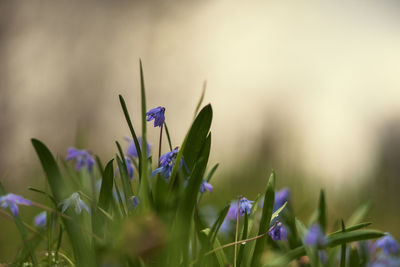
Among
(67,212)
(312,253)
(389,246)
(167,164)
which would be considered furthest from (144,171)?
(389,246)

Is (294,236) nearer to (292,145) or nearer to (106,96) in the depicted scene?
(292,145)

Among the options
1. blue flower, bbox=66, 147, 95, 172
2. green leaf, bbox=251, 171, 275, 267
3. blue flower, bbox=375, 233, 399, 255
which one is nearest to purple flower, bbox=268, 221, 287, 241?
green leaf, bbox=251, 171, 275, 267

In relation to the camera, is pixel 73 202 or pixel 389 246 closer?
Result: pixel 73 202

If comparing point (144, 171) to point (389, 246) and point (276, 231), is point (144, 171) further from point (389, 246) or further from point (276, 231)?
point (389, 246)

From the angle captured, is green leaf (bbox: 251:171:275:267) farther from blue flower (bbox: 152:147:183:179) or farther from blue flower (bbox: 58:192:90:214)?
blue flower (bbox: 58:192:90:214)

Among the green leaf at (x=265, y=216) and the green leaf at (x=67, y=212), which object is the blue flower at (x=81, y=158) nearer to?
the green leaf at (x=67, y=212)

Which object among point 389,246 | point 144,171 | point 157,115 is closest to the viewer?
point 144,171
